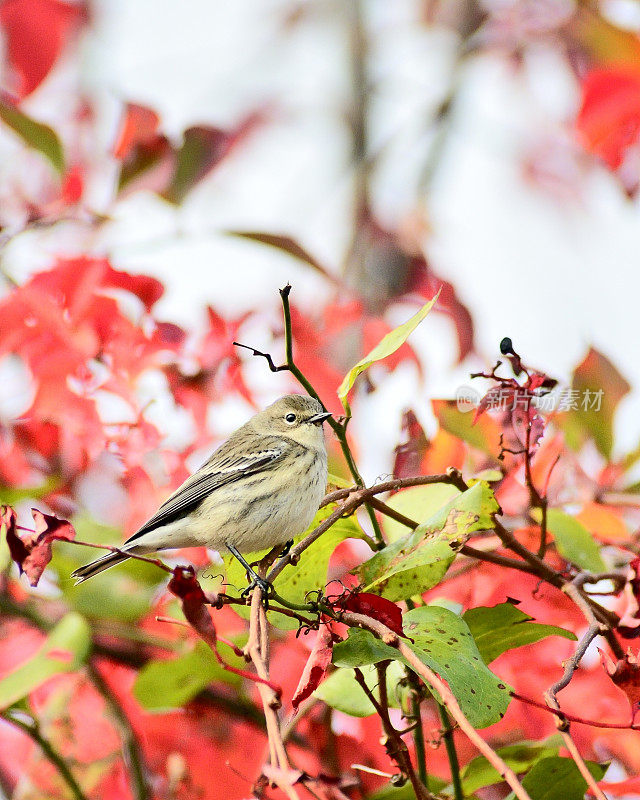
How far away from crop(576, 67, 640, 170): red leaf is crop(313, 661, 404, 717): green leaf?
2.59 metres

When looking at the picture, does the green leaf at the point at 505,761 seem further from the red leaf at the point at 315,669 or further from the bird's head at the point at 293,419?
the bird's head at the point at 293,419

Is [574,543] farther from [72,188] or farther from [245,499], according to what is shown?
[72,188]

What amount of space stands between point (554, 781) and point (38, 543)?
1114 millimetres

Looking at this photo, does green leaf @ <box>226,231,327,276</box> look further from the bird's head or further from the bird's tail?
the bird's tail

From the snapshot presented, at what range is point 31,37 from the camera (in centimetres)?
300

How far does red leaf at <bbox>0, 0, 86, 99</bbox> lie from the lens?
2.92 metres

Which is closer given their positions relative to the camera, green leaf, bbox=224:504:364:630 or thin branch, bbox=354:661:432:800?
thin branch, bbox=354:661:432:800

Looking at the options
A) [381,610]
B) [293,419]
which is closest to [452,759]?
[381,610]

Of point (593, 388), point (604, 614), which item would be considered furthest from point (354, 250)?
point (604, 614)

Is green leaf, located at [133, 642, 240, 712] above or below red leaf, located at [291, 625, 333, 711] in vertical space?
below

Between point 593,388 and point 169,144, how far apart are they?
166 cm

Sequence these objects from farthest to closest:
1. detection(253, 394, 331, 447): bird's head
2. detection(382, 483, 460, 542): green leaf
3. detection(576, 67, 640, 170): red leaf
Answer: detection(576, 67, 640, 170): red leaf, detection(253, 394, 331, 447): bird's head, detection(382, 483, 460, 542): green leaf

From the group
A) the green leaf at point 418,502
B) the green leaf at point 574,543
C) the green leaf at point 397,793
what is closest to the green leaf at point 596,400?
the green leaf at point 574,543

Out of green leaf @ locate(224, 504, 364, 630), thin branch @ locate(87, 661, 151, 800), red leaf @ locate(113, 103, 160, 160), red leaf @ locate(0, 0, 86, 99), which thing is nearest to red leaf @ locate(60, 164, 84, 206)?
red leaf @ locate(113, 103, 160, 160)
